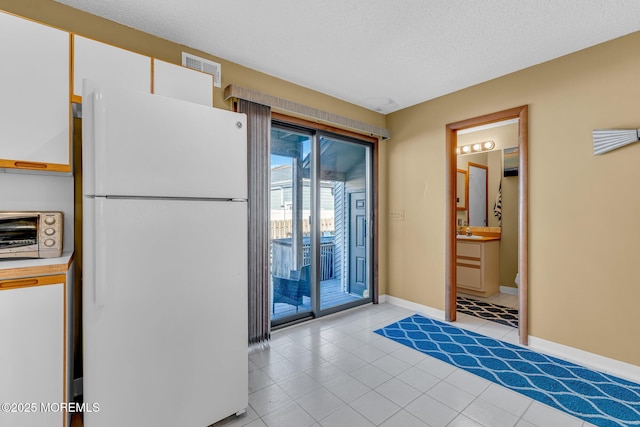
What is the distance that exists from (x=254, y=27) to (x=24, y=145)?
1.64 metres

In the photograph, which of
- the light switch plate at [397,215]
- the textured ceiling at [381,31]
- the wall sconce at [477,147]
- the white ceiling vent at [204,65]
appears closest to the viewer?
the textured ceiling at [381,31]

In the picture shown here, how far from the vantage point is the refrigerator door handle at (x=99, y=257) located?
1330 millimetres

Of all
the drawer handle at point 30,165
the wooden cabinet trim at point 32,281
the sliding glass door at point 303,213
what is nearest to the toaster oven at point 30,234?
the drawer handle at point 30,165

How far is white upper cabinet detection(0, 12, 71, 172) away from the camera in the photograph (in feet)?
4.98

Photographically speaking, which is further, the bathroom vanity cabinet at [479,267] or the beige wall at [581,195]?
the bathroom vanity cabinet at [479,267]

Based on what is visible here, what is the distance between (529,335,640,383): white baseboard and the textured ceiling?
2.57 meters

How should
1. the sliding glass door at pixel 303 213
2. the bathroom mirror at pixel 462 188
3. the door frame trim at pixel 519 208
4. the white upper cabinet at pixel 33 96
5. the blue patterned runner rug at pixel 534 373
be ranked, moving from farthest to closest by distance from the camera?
the bathroom mirror at pixel 462 188, the sliding glass door at pixel 303 213, the door frame trim at pixel 519 208, the blue patterned runner rug at pixel 534 373, the white upper cabinet at pixel 33 96

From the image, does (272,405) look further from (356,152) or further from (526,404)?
(356,152)

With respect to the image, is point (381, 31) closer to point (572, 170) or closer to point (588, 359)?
point (572, 170)

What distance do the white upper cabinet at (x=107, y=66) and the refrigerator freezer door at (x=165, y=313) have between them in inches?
35.9

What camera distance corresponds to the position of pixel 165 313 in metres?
1.50

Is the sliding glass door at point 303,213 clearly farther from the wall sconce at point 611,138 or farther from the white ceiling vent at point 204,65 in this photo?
the wall sconce at point 611,138

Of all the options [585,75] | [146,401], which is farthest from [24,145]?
[585,75]

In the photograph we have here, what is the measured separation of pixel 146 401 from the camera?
4.72 feet
